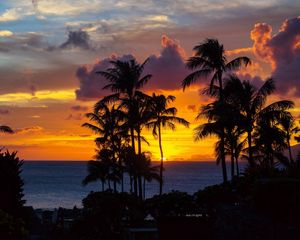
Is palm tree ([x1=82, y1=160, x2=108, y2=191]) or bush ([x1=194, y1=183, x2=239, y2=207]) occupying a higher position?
palm tree ([x1=82, y1=160, x2=108, y2=191])

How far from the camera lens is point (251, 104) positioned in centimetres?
3975

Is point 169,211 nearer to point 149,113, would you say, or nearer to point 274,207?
point 274,207

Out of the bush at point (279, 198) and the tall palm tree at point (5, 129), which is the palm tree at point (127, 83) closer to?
the tall palm tree at point (5, 129)

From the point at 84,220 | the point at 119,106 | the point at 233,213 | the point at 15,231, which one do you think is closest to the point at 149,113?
the point at 119,106

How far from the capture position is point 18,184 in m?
29.9

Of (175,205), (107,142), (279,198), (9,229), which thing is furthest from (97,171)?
(279,198)

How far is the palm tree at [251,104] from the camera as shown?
3884cm

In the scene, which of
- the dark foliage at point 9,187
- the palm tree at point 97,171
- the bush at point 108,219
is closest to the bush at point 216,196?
the bush at point 108,219

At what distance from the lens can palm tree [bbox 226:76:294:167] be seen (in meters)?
38.8

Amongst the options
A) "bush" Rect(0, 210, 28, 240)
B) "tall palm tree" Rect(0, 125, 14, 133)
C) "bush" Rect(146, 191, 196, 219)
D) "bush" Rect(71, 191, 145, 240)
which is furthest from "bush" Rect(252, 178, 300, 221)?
"tall palm tree" Rect(0, 125, 14, 133)

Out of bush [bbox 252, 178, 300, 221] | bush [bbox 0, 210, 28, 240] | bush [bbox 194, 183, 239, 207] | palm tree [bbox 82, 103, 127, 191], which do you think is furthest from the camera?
palm tree [bbox 82, 103, 127, 191]

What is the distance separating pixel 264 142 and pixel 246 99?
807 centimetres

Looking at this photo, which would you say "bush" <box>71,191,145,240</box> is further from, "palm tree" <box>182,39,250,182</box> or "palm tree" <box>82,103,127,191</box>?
"palm tree" <box>82,103,127,191</box>

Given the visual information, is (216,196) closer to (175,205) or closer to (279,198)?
(175,205)
